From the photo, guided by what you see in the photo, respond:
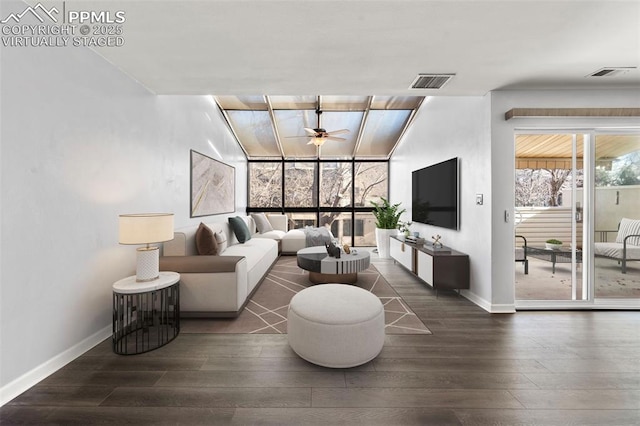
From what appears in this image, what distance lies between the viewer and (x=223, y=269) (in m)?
2.60

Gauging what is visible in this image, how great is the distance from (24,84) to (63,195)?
74cm

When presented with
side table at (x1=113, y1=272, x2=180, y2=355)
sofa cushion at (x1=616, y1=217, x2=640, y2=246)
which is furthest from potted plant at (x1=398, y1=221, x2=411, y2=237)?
side table at (x1=113, y1=272, x2=180, y2=355)

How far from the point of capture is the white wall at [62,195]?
1637mm

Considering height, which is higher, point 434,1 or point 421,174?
point 434,1

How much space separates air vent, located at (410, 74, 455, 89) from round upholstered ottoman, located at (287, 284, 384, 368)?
219 centimetres

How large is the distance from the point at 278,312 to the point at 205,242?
50.5 inches

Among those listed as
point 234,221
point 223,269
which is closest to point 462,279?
point 223,269

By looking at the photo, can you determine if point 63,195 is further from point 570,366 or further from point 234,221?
point 570,366

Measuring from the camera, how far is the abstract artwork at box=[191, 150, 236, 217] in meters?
4.16

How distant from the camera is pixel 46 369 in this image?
1.80 metres

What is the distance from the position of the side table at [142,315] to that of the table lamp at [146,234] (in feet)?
0.33

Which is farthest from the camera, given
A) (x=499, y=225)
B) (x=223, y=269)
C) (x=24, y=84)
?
(x=499, y=225)

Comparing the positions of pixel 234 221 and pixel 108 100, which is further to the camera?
pixel 234 221

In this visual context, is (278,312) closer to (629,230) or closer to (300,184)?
(629,230)
